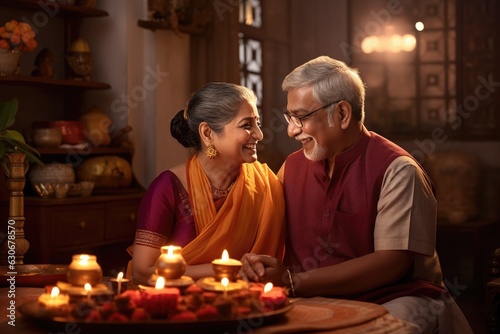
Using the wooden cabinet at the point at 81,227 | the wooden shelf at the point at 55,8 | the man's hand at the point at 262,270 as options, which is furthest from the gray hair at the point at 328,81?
the wooden shelf at the point at 55,8

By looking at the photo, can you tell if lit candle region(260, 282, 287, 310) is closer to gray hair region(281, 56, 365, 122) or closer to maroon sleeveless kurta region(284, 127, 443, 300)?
maroon sleeveless kurta region(284, 127, 443, 300)

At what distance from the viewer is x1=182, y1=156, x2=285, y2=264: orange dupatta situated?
2.59 m

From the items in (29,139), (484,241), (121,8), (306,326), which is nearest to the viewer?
(306,326)

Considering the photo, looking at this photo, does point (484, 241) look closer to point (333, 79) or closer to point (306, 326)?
point (333, 79)

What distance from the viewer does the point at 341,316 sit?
6.27ft

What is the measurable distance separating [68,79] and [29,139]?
0.44 metres

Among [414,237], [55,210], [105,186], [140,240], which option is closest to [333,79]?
[414,237]

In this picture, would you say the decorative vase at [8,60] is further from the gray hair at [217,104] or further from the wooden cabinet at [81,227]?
the gray hair at [217,104]

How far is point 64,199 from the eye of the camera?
13.1 ft

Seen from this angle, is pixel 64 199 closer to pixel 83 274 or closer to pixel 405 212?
pixel 405 212

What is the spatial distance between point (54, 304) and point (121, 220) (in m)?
2.59

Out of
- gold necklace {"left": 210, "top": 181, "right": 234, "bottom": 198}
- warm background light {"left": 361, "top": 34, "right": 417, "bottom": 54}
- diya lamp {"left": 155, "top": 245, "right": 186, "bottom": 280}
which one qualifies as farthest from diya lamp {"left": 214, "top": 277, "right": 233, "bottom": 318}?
warm background light {"left": 361, "top": 34, "right": 417, "bottom": 54}

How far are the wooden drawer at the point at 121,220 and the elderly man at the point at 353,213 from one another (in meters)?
1.76

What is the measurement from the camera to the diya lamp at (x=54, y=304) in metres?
1.76
